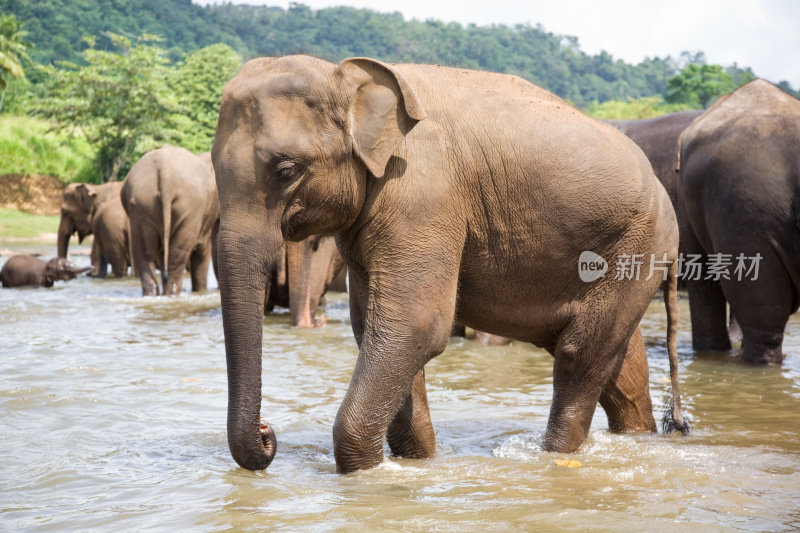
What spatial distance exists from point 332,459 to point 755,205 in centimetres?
409

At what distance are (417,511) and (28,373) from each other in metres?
4.06

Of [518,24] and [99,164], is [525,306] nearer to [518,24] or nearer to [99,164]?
[99,164]

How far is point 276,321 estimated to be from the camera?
10.1 meters

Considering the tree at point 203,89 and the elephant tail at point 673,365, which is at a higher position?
the tree at point 203,89

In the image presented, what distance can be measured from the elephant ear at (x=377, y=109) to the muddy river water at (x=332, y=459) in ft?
4.09

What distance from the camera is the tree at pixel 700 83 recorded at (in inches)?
2357

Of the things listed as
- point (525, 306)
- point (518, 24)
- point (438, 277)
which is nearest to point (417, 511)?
point (438, 277)

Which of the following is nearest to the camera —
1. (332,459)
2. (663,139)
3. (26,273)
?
(332,459)

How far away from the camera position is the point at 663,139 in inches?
424

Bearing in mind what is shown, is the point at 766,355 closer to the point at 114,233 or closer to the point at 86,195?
the point at 114,233

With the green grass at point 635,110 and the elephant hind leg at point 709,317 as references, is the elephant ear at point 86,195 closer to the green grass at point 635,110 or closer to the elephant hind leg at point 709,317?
the elephant hind leg at point 709,317

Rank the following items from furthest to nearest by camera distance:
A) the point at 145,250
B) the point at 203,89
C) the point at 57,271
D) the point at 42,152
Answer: the point at 203,89 → the point at 42,152 → the point at 57,271 → the point at 145,250

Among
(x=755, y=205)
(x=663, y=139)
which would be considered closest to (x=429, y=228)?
(x=755, y=205)

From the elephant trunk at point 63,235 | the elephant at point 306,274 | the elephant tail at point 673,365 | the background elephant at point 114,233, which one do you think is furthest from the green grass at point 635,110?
the elephant tail at point 673,365
